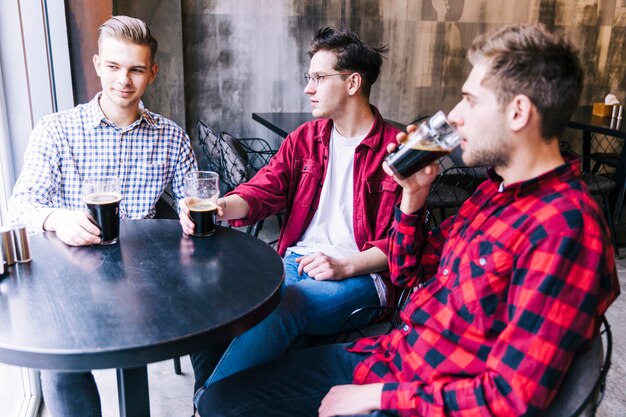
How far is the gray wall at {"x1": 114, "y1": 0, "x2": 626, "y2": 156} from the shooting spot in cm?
468

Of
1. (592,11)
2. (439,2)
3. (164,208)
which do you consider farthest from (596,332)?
(592,11)

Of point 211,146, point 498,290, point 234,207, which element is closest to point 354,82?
point 234,207

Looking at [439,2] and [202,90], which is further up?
[439,2]

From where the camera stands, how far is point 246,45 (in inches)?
191

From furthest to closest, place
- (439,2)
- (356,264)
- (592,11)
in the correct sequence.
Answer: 1. (592,11)
2. (439,2)
3. (356,264)

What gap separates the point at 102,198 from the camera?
1.51 metres

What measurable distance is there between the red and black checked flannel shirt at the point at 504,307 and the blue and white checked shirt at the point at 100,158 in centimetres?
107

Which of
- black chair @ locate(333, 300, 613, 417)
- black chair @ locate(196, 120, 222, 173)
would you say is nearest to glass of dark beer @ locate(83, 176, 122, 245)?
black chair @ locate(333, 300, 613, 417)

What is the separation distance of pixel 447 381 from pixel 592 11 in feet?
18.7

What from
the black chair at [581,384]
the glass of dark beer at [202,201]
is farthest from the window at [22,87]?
the black chair at [581,384]

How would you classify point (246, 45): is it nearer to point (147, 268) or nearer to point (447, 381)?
point (147, 268)

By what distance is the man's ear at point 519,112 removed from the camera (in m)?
1.14

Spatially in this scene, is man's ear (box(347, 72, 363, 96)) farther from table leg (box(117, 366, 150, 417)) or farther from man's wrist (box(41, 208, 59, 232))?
table leg (box(117, 366, 150, 417))

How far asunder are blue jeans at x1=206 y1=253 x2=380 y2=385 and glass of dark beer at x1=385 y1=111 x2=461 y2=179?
450 millimetres
